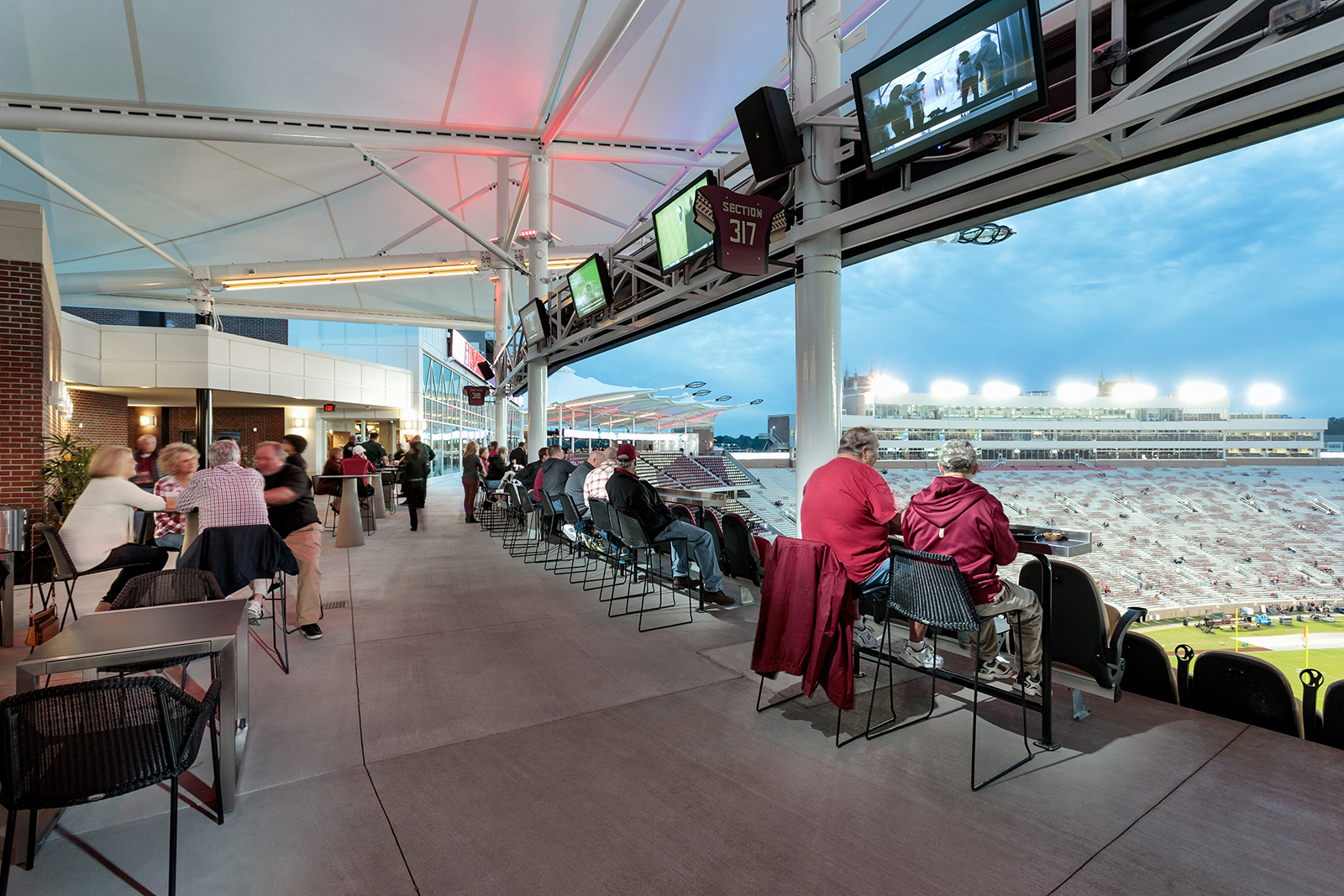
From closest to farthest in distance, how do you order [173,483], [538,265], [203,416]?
1. [173,483]
2. [538,265]
3. [203,416]

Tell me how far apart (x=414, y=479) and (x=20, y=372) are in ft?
17.1

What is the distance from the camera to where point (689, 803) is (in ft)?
7.64

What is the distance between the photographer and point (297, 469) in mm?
4660

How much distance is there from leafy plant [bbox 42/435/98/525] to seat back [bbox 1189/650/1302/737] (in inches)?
428

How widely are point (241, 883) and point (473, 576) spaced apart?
195 inches

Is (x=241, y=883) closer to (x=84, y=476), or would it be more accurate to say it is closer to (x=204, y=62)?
(x=84, y=476)

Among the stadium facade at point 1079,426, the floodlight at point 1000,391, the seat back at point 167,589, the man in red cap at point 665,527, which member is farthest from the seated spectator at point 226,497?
the floodlight at point 1000,391

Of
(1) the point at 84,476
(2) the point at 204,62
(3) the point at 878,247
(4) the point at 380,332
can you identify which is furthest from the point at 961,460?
(4) the point at 380,332

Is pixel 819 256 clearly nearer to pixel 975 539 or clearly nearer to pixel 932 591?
pixel 975 539

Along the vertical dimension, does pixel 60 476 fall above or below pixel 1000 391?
below

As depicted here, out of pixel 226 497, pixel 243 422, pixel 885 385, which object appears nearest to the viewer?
pixel 226 497

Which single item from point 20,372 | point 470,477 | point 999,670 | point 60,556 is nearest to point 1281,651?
point 999,670

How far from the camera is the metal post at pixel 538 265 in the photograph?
11758mm

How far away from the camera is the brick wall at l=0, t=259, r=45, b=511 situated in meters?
6.39
